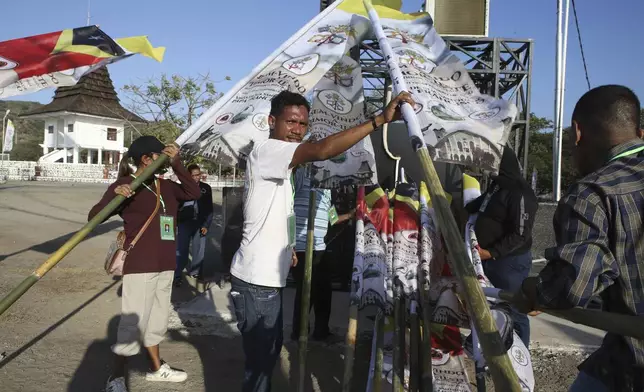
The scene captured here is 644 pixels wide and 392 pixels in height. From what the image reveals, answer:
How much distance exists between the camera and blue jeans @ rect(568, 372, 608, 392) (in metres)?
1.80

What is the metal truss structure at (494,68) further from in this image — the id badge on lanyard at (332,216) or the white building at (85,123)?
the white building at (85,123)

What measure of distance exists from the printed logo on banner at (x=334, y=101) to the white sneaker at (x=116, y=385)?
2.56 meters

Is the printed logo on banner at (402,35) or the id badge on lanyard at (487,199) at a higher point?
the printed logo on banner at (402,35)

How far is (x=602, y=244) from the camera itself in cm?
152

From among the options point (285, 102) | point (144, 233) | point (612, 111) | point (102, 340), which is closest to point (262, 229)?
point (285, 102)

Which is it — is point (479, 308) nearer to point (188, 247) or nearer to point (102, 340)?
point (102, 340)

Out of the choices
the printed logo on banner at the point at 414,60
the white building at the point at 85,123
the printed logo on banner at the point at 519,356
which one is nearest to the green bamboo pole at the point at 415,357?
the printed logo on banner at the point at 519,356

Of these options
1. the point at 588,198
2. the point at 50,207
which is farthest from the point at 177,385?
the point at 50,207

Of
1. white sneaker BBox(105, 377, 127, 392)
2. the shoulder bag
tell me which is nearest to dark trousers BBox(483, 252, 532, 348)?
the shoulder bag

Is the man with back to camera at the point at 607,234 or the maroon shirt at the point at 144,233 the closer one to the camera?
the man with back to camera at the point at 607,234

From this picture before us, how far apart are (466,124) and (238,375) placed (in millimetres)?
2795

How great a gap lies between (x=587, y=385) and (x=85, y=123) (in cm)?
4797

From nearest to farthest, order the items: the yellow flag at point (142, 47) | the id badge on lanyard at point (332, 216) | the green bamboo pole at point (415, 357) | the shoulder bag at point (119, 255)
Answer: the green bamboo pole at point (415, 357) < the yellow flag at point (142, 47) < the shoulder bag at point (119, 255) < the id badge on lanyard at point (332, 216)

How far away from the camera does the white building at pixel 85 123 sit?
41.8 metres
